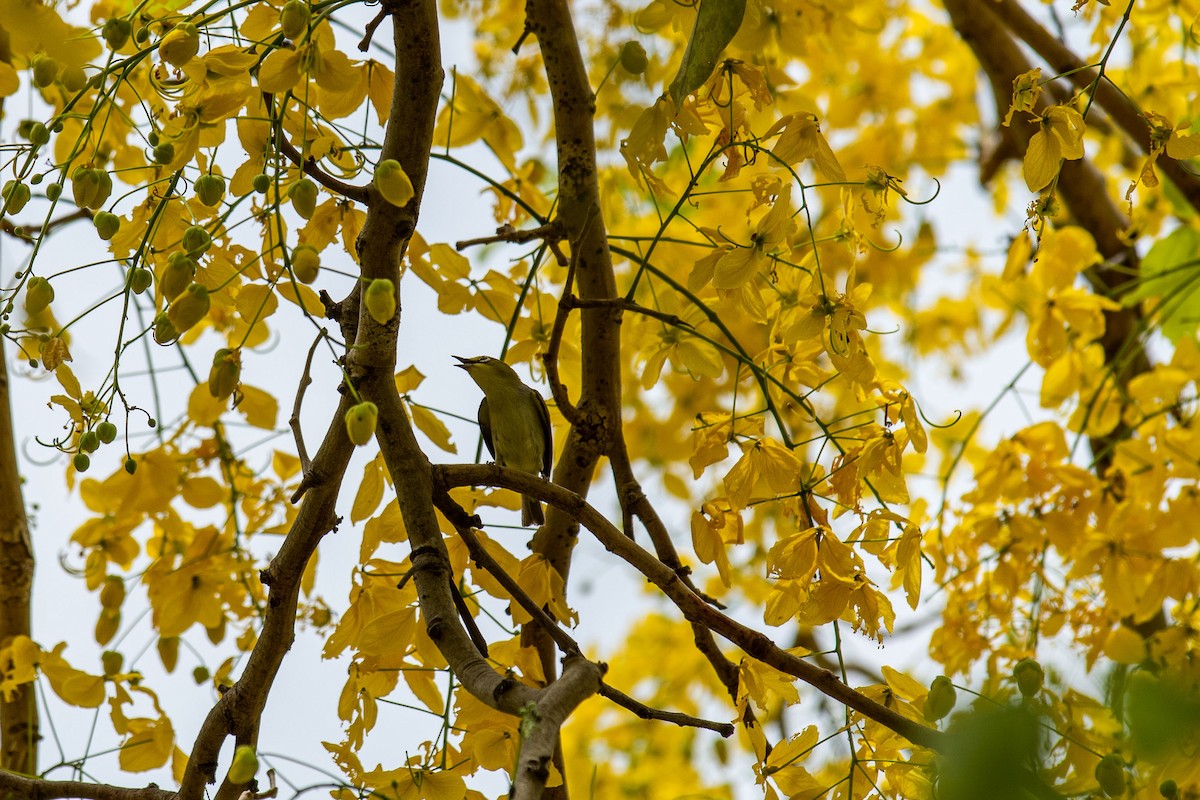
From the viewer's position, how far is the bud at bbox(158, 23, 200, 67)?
0.91m

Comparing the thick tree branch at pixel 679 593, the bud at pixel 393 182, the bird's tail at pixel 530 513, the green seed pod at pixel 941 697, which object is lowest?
the green seed pod at pixel 941 697

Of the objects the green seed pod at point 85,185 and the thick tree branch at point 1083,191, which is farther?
the thick tree branch at point 1083,191

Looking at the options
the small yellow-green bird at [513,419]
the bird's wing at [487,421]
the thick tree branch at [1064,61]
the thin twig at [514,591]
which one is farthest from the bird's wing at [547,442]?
the thick tree branch at [1064,61]

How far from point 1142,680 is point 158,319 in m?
0.79

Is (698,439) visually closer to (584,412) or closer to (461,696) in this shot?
(584,412)

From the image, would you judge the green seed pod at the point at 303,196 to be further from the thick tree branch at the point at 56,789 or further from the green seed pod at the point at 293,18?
the thick tree branch at the point at 56,789

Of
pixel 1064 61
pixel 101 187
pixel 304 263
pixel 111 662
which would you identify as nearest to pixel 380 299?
pixel 304 263

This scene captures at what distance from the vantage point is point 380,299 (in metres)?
0.89

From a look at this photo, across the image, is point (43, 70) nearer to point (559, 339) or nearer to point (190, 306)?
point (190, 306)

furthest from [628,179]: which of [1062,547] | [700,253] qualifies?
[1062,547]

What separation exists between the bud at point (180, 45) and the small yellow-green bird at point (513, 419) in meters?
1.12

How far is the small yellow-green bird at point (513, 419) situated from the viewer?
2.05 metres

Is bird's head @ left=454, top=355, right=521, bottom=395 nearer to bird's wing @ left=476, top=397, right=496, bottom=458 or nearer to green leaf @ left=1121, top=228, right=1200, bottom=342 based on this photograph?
bird's wing @ left=476, top=397, right=496, bottom=458

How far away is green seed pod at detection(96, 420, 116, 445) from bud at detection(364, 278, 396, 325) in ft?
0.98
